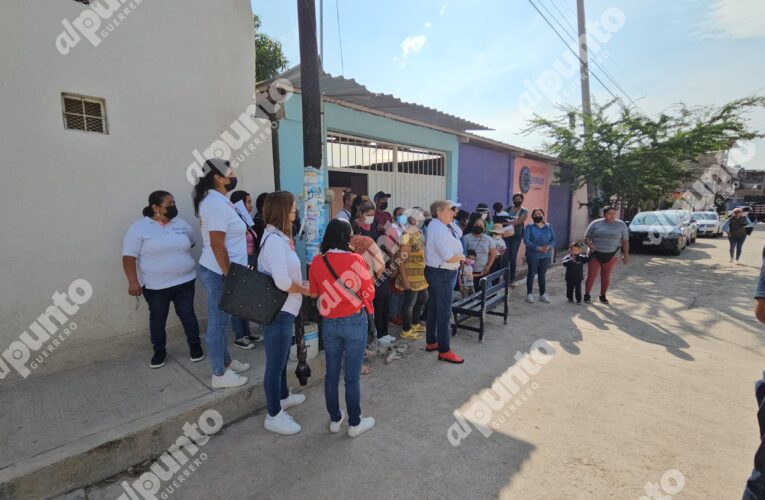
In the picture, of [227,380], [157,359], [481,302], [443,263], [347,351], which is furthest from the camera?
[481,302]

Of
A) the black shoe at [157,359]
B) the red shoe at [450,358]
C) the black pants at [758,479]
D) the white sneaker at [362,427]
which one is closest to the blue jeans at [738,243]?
the red shoe at [450,358]

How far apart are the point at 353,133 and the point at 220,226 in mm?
3843

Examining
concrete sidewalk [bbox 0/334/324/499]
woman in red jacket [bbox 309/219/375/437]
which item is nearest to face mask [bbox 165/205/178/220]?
concrete sidewalk [bbox 0/334/324/499]

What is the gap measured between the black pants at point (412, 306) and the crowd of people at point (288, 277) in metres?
0.01

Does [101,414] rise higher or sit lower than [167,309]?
lower

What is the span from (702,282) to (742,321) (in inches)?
131

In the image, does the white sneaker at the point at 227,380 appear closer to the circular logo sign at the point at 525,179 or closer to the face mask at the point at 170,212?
the face mask at the point at 170,212

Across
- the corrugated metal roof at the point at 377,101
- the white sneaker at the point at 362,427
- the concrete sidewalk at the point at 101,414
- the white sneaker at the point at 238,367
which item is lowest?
the white sneaker at the point at 362,427

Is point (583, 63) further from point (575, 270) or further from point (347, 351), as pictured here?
point (347, 351)

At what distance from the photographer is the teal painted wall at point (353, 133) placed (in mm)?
5141

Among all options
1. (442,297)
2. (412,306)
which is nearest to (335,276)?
(442,297)

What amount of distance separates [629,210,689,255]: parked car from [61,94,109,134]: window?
14.6 metres

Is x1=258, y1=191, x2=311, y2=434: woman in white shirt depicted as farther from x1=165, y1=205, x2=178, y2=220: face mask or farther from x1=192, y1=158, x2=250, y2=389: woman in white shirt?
x1=165, y1=205, x2=178, y2=220: face mask

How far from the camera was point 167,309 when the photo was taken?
11.3 feet
